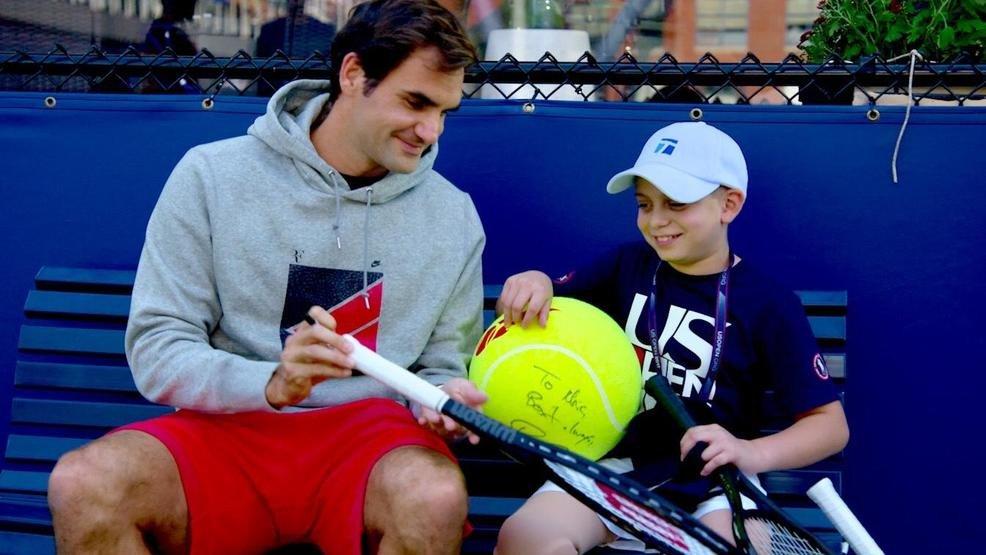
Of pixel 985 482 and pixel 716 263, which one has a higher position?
pixel 716 263

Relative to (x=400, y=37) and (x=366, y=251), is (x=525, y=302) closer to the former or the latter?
(x=366, y=251)

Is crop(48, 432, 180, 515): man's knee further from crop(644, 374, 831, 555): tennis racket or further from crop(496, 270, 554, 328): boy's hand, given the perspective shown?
crop(644, 374, 831, 555): tennis racket

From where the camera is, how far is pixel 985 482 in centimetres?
332

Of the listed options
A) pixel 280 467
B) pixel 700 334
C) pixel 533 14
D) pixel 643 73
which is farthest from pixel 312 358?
pixel 533 14

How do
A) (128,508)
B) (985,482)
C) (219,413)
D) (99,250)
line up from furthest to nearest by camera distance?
(99,250)
(985,482)
(219,413)
(128,508)

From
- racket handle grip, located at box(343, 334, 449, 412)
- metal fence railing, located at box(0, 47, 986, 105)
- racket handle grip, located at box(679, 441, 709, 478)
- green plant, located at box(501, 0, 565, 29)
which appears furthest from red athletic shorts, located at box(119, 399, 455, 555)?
green plant, located at box(501, 0, 565, 29)

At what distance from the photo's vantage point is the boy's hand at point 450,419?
251cm

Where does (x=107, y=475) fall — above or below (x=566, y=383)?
below

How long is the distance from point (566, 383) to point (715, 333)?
1.43ft

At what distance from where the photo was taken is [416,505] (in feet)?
8.01

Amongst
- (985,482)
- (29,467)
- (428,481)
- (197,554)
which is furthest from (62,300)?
(985,482)

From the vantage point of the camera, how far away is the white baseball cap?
Answer: 2.84m

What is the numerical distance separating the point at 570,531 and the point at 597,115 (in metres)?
1.31

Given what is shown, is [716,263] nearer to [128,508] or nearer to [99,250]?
[128,508]
